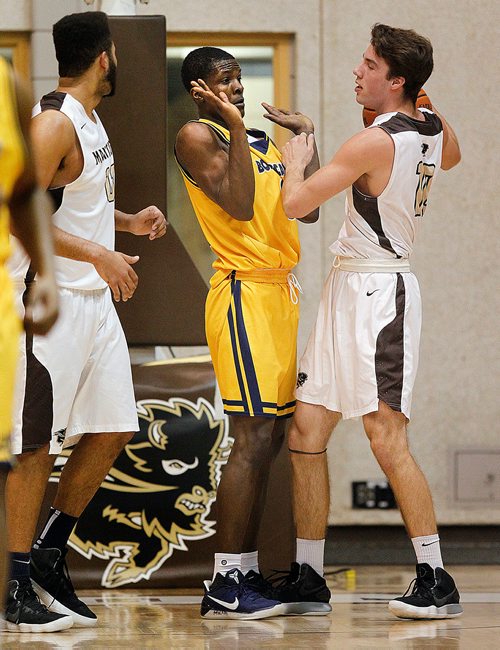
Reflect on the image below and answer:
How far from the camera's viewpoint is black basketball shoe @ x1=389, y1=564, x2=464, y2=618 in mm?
3721

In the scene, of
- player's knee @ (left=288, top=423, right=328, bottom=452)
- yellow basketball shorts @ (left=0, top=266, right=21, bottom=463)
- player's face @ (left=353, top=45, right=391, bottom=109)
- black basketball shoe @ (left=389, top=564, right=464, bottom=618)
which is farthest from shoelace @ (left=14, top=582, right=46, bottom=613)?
player's face @ (left=353, top=45, right=391, bottom=109)

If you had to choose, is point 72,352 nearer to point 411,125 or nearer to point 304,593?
point 304,593

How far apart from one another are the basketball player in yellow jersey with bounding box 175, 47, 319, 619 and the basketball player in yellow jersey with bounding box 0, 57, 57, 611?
149cm

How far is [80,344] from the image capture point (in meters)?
3.69

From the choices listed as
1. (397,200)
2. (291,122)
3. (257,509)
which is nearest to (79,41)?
(291,122)

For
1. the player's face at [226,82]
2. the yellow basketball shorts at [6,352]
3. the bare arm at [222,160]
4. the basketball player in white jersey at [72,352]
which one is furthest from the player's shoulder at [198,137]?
the yellow basketball shorts at [6,352]

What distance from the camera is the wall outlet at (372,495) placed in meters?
5.65

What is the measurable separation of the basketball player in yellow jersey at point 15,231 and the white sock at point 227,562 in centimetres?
163

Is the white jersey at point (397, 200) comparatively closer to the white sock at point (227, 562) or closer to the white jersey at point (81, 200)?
the white jersey at point (81, 200)

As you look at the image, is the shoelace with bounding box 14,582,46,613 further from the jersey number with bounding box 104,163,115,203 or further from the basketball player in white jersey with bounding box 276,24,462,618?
the jersey number with bounding box 104,163,115,203

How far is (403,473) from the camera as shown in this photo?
3781mm

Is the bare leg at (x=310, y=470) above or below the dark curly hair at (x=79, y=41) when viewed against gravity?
below

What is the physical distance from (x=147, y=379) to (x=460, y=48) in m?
2.38

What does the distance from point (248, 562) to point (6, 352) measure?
196cm
